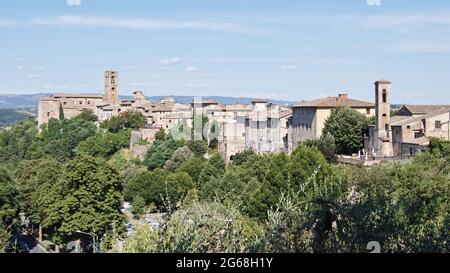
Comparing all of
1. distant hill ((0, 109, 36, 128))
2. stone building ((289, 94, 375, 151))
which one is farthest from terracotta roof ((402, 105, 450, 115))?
distant hill ((0, 109, 36, 128))

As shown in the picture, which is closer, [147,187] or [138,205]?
[138,205]

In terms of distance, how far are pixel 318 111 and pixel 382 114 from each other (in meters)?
8.83

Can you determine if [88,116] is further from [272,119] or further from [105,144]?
[272,119]

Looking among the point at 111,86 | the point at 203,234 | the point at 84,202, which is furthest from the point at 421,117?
the point at 111,86

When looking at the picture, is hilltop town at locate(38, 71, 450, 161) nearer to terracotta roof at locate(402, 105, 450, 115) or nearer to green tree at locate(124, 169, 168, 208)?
terracotta roof at locate(402, 105, 450, 115)

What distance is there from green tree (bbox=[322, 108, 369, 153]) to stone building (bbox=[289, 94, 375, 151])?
3.92 meters

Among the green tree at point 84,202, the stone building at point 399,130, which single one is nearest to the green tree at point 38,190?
the green tree at point 84,202

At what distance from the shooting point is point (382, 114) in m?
36.5

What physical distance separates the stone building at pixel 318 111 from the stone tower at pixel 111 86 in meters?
29.8

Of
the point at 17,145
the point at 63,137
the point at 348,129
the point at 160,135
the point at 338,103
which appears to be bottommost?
the point at 17,145

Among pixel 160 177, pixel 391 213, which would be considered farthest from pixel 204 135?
pixel 391 213

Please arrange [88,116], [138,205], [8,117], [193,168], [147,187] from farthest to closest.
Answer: [8,117] → [88,116] → [193,168] → [147,187] → [138,205]
